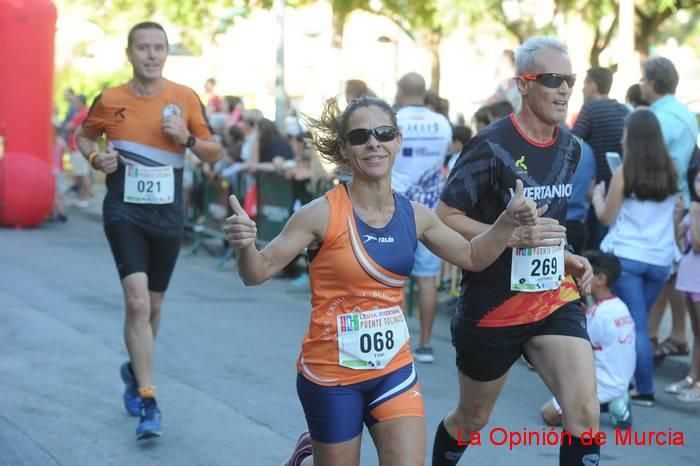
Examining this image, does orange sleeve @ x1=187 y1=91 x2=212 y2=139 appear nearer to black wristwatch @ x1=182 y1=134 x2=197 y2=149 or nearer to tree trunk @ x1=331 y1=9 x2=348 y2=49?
black wristwatch @ x1=182 y1=134 x2=197 y2=149

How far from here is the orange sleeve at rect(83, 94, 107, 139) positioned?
694 centimetres

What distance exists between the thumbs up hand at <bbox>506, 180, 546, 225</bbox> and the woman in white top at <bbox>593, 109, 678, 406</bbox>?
317 cm

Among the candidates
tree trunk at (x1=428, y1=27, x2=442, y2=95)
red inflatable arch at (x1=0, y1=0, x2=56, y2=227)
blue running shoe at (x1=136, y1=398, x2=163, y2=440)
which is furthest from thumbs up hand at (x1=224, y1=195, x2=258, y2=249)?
tree trunk at (x1=428, y1=27, x2=442, y2=95)

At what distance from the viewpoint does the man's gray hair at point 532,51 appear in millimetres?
5127

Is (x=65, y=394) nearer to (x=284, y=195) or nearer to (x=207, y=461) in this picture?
(x=207, y=461)

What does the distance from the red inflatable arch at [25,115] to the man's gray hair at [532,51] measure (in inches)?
500

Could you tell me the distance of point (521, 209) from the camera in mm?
4395

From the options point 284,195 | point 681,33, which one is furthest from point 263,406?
point 681,33

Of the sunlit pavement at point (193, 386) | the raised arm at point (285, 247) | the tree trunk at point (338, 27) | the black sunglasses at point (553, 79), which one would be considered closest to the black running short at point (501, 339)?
the black sunglasses at point (553, 79)

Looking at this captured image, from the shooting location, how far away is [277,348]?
9.25m

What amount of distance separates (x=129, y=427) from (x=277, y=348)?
2666 mm

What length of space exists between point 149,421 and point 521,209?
2809mm

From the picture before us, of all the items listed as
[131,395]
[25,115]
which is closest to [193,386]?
[131,395]

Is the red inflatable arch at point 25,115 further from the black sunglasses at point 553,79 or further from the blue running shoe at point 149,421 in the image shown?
the black sunglasses at point 553,79
